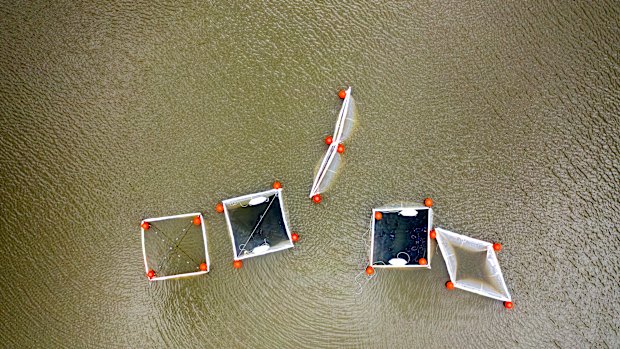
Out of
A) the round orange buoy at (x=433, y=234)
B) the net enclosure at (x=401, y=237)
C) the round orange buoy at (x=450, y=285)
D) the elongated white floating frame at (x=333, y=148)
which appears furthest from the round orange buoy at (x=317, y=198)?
the round orange buoy at (x=450, y=285)

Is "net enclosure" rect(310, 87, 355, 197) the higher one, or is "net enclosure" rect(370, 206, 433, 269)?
"net enclosure" rect(310, 87, 355, 197)

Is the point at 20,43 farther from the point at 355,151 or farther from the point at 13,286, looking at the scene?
the point at 355,151

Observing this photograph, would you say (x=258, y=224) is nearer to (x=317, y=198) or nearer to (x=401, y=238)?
(x=317, y=198)

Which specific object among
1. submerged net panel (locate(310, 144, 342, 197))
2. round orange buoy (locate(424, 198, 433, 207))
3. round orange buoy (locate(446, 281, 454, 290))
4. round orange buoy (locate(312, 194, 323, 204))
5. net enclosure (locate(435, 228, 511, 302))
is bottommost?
round orange buoy (locate(446, 281, 454, 290))

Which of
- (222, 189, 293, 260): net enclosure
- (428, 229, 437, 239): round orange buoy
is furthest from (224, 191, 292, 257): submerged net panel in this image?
(428, 229, 437, 239): round orange buoy

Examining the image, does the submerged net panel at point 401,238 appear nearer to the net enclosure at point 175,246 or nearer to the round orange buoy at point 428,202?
the round orange buoy at point 428,202

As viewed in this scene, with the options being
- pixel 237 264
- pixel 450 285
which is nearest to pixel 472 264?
pixel 450 285

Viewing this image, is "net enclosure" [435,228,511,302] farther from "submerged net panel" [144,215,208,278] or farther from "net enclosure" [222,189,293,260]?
"submerged net panel" [144,215,208,278]
